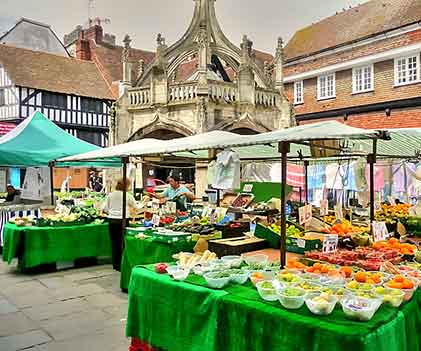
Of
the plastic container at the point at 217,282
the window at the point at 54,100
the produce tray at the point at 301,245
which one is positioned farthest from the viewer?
the window at the point at 54,100

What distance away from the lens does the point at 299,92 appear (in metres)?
22.3

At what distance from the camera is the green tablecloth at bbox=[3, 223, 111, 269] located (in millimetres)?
7645

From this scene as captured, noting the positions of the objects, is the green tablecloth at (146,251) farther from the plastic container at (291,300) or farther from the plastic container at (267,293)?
the plastic container at (291,300)

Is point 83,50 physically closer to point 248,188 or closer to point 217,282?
point 248,188

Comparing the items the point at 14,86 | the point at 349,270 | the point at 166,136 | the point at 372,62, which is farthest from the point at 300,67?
the point at 349,270

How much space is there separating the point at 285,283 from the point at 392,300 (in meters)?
0.73

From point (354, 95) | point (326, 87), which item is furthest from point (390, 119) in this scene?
point (326, 87)

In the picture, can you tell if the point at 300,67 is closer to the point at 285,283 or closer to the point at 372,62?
the point at 372,62

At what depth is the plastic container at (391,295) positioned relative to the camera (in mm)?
3010

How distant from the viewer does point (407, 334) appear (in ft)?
10.1

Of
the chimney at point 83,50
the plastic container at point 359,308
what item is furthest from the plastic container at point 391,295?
the chimney at point 83,50

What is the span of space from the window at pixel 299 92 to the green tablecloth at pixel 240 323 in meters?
19.5

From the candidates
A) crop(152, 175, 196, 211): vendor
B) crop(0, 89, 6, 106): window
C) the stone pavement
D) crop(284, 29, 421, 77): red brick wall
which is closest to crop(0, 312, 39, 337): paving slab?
the stone pavement

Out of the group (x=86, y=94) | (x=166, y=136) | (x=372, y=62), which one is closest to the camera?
(x=372, y=62)
